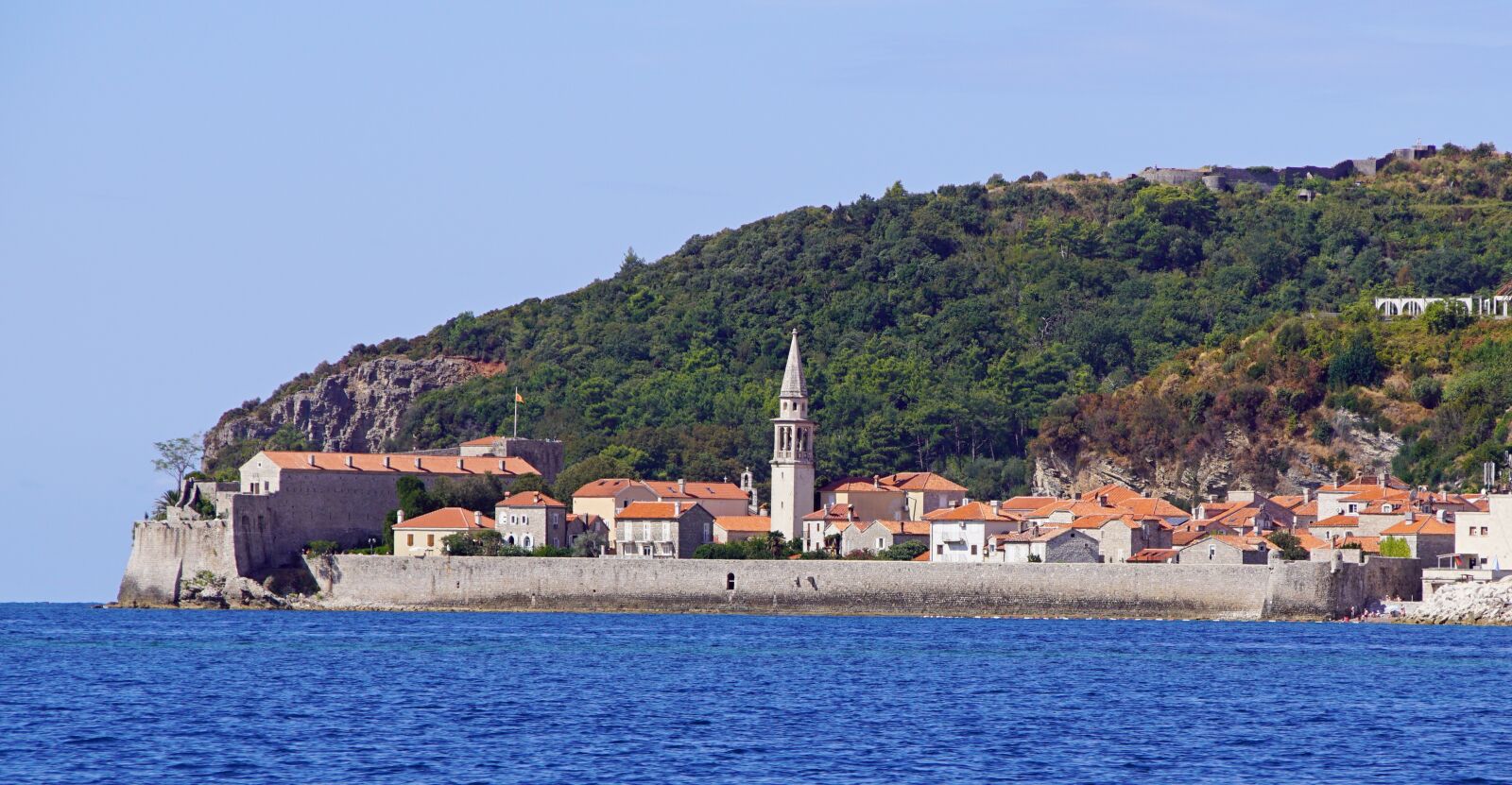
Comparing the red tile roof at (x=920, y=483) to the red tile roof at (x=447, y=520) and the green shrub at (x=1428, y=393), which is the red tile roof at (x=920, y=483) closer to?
the red tile roof at (x=447, y=520)

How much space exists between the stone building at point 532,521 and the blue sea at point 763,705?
13.8 metres

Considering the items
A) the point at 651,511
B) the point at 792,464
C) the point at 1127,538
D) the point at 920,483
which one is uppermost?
the point at 792,464

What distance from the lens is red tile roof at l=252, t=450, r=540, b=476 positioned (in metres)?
80.0

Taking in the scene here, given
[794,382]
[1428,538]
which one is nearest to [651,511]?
[794,382]

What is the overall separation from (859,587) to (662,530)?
33.8ft

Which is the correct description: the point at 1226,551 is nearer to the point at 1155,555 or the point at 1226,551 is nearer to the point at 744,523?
the point at 1155,555

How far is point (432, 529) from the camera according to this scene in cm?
7694

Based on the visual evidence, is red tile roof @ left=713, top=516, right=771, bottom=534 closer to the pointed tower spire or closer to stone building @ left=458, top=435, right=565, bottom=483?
the pointed tower spire

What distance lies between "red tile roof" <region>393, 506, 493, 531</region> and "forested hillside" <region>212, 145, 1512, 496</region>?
1834 centimetres

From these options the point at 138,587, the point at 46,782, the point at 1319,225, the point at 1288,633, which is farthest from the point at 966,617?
the point at 1319,225

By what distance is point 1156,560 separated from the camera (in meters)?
68.6

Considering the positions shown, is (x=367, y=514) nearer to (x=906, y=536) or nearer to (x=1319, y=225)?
(x=906, y=536)

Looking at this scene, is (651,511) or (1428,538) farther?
(651,511)

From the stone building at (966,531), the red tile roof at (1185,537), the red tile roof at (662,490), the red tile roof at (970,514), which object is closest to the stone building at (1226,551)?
the red tile roof at (1185,537)
